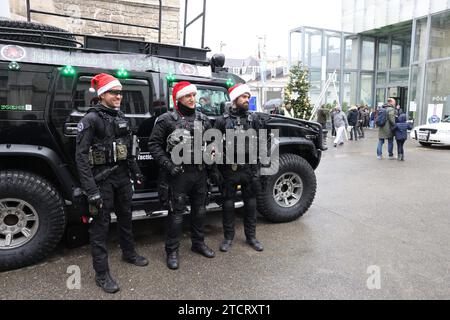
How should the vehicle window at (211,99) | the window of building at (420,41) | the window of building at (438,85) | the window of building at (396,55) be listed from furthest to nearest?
the window of building at (396,55), the window of building at (420,41), the window of building at (438,85), the vehicle window at (211,99)

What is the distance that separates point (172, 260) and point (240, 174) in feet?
3.73

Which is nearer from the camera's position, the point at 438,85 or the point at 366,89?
the point at 438,85

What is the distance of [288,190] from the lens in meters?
4.91

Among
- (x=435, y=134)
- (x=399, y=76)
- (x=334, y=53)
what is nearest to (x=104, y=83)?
(x=435, y=134)

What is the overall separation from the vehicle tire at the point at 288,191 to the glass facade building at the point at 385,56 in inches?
571

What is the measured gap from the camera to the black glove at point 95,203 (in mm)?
2961

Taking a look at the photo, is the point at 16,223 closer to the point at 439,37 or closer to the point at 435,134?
the point at 435,134

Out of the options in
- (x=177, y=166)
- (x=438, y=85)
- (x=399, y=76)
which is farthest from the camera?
(x=399, y=76)

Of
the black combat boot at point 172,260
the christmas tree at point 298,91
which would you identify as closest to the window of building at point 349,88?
the christmas tree at point 298,91

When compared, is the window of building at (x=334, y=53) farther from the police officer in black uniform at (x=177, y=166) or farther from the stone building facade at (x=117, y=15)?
the police officer in black uniform at (x=177, y=166)

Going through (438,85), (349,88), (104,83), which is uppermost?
(349,88)

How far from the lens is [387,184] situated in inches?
283

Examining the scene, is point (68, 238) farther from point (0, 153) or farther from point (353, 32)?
point (353, 32)
